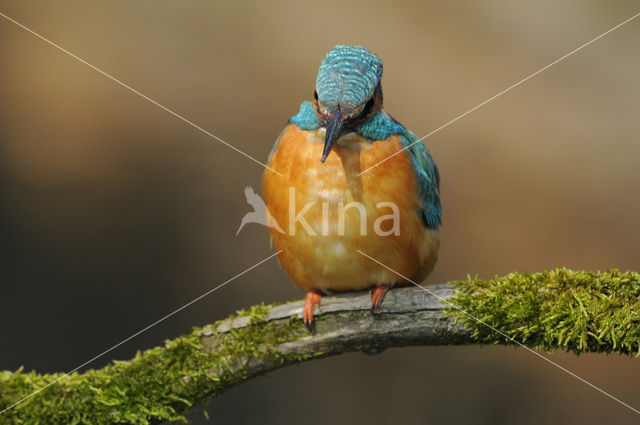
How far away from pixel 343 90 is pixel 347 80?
1.5 inches

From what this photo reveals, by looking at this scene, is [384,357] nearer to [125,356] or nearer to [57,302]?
[125,356]

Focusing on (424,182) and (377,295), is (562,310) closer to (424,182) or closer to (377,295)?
(377,295)

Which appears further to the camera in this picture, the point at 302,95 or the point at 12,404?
the point at 302,95

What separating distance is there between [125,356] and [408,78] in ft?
8.76

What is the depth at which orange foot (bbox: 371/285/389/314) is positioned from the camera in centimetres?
212

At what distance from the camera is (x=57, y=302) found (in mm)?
4293

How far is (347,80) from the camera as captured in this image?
2.16 meters

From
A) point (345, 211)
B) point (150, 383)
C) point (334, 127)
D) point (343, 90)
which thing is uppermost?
point (343, 90)

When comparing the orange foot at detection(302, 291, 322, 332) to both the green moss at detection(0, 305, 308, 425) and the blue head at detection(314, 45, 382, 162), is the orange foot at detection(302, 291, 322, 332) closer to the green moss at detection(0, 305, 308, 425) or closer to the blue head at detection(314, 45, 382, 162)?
the green moss at detection(0, 305, 308, 425)

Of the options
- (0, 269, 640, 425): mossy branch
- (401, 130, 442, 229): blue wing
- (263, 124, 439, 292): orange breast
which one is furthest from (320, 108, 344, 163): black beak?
(0, 269, 640, 425): mossy branch

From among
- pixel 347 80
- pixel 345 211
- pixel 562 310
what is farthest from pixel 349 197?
pixel 562 310

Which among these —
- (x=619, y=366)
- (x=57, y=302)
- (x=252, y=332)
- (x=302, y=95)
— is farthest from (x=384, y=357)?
(x=252, y=332)

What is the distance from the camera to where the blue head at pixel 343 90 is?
2141 millimetres

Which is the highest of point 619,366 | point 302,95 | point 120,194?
point 302,95
